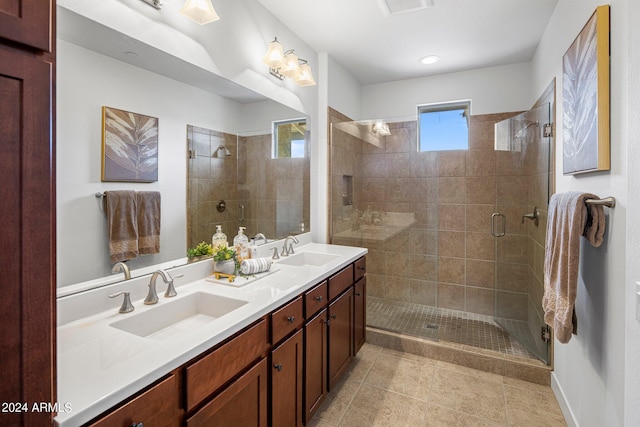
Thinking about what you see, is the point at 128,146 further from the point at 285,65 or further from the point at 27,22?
the point at 285,65

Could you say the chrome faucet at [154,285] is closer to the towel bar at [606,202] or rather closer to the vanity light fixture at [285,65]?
the vanity light fixture at [285,65]

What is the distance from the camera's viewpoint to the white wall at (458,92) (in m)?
3.07

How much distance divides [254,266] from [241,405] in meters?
0.74

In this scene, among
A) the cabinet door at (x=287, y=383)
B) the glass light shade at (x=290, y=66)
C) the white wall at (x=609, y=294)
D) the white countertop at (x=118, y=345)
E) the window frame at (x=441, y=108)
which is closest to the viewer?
the white countertop at (x=118, y=345)

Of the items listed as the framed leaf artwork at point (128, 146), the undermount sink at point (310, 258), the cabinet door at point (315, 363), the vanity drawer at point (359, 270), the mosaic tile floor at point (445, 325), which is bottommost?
the mosaic tile floor at point (445, 325)

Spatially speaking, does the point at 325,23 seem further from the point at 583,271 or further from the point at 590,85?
the point at 583,271

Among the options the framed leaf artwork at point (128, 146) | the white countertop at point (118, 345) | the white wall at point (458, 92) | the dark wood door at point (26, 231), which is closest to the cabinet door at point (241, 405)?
the white countertop at point (118, 345)

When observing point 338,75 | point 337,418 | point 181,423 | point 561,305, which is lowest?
point 337,418

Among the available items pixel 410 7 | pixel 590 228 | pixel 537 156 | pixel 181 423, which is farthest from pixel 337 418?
pixel 410 7

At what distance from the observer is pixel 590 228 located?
1379mm

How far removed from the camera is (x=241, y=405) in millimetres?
1206

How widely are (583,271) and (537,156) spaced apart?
1.27 m

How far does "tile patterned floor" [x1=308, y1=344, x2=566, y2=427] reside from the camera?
1881 mm

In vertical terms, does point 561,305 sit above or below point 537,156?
below
